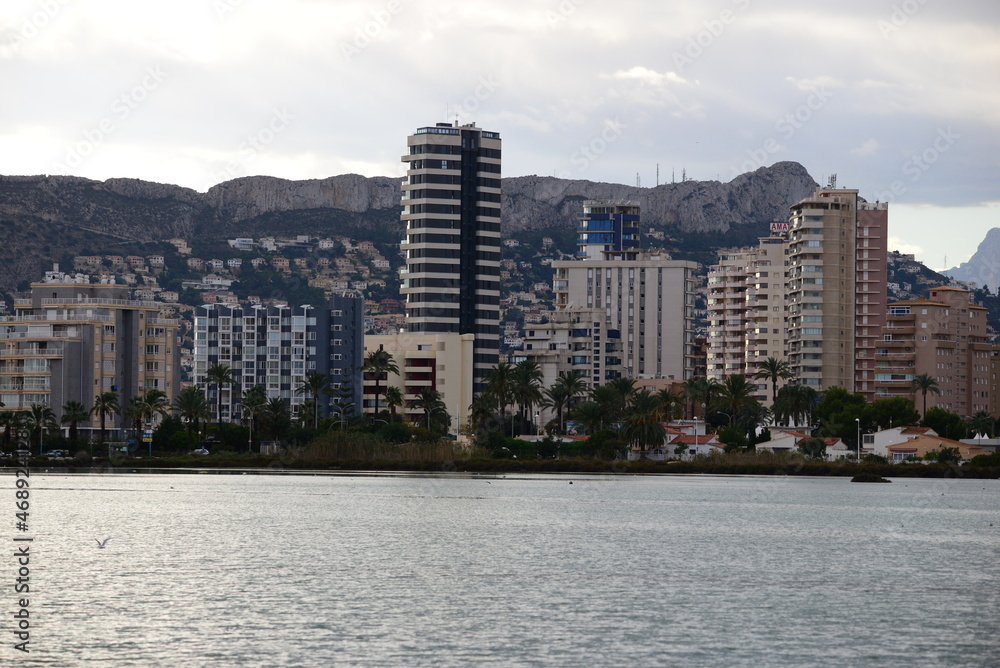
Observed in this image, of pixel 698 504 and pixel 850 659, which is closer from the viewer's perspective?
pixel 850 659

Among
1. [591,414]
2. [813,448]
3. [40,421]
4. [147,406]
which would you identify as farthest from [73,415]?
[813,448]

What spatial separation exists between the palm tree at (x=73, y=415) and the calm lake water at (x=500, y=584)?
4584 cm

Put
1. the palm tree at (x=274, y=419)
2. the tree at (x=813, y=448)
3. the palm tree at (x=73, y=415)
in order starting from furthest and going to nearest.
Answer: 1. the tree at (x=813, y=448)
2. the palm tree at (x=274, y=419)
3. the palm tree at (x=73, y=415)

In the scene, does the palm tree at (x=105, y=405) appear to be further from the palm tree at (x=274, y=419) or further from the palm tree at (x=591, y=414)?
the palm tree at (x=591, y=414)

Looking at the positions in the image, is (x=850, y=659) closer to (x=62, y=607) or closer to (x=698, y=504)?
(x=62, y=607)

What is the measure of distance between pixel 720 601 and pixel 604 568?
1286 centimetres

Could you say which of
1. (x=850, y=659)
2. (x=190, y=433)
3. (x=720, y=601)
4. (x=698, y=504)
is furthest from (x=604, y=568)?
(x=190, y=433)

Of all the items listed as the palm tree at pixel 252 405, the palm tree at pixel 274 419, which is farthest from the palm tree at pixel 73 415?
the palm tree at pixel 274 419

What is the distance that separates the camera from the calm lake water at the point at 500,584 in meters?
48.2

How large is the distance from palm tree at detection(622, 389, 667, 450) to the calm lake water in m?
52.3

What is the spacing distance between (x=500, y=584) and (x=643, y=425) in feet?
383

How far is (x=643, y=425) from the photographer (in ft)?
594

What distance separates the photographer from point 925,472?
185375mm

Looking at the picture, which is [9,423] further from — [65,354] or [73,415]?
[65,354]
